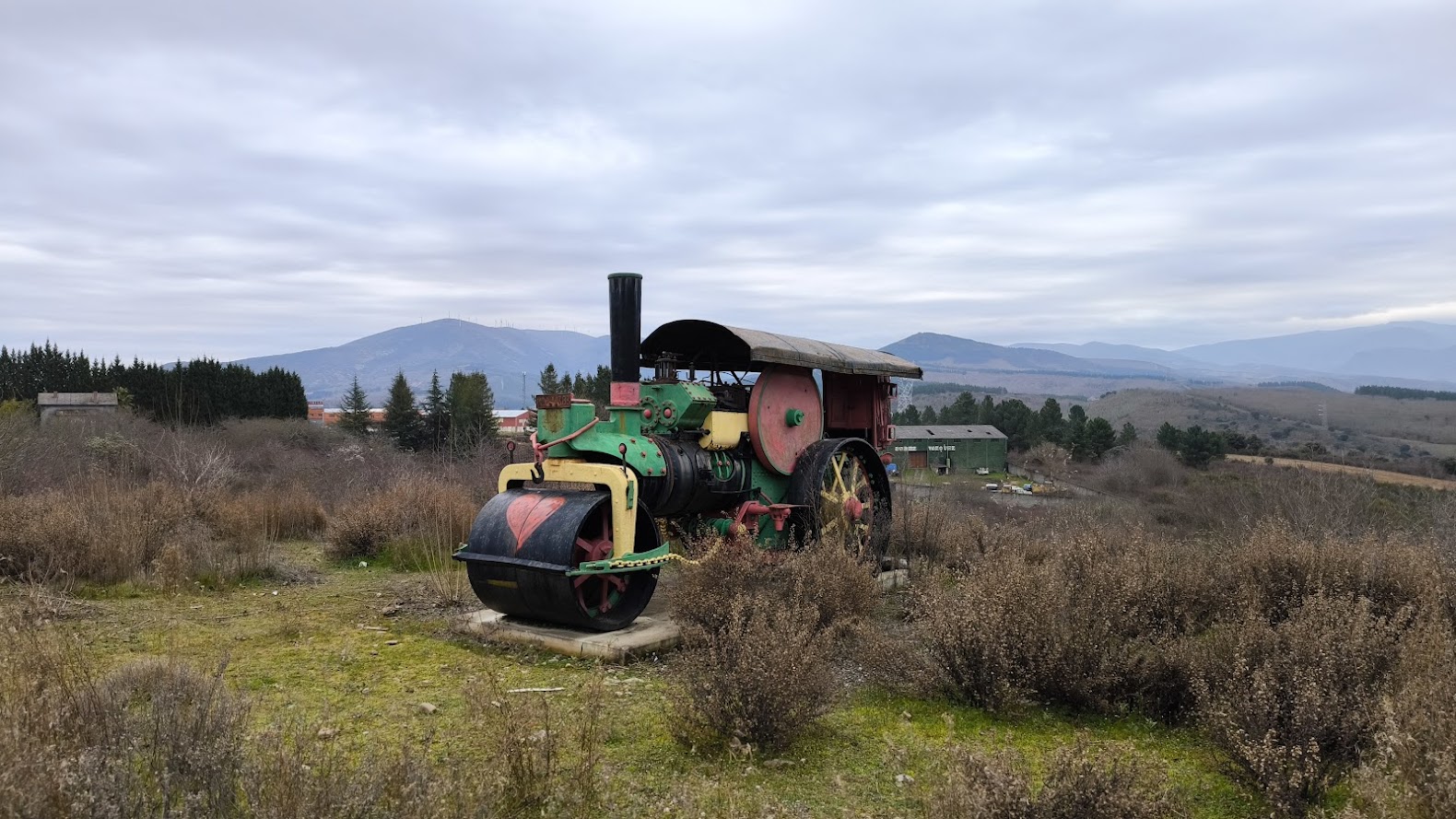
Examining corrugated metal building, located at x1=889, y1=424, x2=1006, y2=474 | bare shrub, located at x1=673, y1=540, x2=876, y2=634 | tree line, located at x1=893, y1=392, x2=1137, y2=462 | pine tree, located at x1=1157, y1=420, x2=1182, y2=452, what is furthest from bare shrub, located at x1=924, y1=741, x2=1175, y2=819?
corrugated metal building, located at x1=889, y1=424, x2=1006, y2=474

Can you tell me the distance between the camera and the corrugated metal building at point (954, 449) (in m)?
52.9

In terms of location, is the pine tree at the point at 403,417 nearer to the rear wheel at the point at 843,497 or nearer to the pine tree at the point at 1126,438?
the rear wheel at the point at 843,497

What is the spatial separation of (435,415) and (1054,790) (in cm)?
3828

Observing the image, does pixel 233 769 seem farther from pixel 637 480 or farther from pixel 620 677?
pixel 637 480

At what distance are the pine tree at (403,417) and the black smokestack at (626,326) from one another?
33248 millimetres

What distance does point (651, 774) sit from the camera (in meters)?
4.12

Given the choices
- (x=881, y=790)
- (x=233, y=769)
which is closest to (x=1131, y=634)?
(x=881, y=790)

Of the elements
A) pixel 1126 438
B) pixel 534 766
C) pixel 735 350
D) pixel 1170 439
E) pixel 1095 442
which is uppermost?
pixel 735 350

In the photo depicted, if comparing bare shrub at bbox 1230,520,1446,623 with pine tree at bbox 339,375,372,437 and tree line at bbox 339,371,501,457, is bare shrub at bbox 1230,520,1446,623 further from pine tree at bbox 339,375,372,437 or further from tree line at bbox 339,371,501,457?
pine tree at bbox 339,375,372,437

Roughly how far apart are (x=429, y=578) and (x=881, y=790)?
20.4 ft

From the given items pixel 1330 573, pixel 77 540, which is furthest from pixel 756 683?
pixel 77 540

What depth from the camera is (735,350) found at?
29.0ft

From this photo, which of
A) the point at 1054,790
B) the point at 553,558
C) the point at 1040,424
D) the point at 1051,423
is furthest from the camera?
the point at 1040,424

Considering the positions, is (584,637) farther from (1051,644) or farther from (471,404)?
(471,404)
